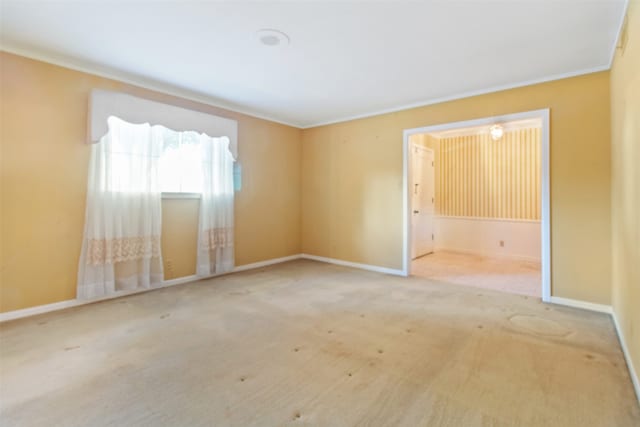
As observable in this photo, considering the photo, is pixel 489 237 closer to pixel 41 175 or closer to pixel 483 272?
pixel 483 272

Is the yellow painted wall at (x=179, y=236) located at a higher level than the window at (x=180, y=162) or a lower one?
lower

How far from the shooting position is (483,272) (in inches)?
189

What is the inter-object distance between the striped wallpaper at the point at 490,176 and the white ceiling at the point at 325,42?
2.85 meters

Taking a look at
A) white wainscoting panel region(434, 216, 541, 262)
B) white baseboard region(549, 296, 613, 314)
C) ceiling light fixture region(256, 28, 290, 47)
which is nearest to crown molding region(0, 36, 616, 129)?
ceiling light fixture region(256, 28, 290, 47)

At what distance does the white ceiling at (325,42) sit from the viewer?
2.22 meters

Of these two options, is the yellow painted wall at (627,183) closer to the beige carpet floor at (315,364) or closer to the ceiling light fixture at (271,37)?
the beige carpet floor at (315,364)

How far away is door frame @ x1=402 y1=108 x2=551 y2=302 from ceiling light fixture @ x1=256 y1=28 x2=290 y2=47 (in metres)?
2.49

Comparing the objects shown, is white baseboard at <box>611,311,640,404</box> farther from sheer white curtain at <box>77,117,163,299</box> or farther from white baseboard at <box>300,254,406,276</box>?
sheer white curtain at <box>77,117,163,299</box>

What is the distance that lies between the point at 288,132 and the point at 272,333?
3929mm

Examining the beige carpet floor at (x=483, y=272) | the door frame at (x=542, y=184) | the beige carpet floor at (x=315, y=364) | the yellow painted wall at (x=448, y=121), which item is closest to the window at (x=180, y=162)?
the beige carpet floor at (x=315, y=364)

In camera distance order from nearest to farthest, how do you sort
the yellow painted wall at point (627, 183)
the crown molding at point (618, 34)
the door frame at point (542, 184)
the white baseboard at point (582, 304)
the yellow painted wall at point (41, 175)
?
the yellow painted wall at point (627, 183) → the crown molding at point (618, 34) → the yellow painted wall at point (41, 175) → the white baseboard at point (582, 304) → the door frame at point (542, 184)

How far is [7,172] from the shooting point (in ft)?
9.20

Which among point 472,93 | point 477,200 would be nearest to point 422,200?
point 477,200

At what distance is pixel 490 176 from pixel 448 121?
2.89m
